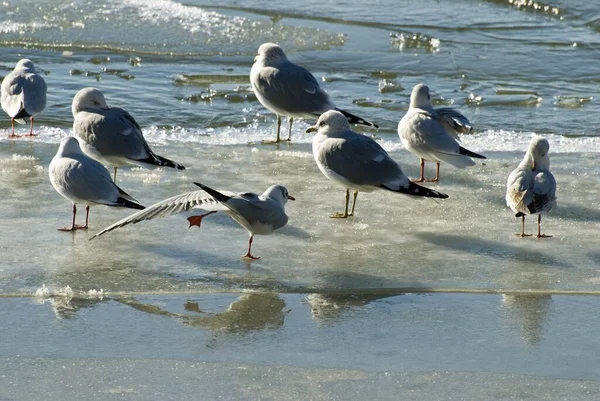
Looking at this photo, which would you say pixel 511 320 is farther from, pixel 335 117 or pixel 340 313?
pixel 335 117

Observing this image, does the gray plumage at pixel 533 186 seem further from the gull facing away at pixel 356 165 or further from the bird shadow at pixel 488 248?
the gull facing away at pixel 356 165

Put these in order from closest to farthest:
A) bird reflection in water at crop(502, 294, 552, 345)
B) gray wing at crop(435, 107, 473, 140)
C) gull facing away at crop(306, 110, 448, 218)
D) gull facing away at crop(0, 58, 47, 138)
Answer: bird reflection in water at crop(502, 294, 552, 345) < gull facing away at crop(306, 110, 448, 218) < gray wing at crop(435, 107, 473, 140) < gull facing away at crop(0, 58, 47, 138)

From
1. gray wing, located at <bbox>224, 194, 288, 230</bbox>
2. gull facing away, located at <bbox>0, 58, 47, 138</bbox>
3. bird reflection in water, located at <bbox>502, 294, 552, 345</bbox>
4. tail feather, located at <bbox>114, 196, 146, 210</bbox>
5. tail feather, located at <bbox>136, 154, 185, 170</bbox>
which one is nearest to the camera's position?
bird reflection in water, located at <bbox>502, 294, 552, 345</bbox>

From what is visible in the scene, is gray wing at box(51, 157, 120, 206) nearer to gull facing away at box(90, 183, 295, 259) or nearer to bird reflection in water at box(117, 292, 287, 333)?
gull facing away at box(90, 183, 295, 259)

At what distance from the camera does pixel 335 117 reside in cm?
754

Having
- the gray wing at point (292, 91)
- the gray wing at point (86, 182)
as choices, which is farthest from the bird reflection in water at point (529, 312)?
the gray wing at point (292, 91)

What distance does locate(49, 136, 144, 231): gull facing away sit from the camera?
21.9 ft

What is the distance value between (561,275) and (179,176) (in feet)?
10.9

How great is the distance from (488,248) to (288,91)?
3758 millimetres

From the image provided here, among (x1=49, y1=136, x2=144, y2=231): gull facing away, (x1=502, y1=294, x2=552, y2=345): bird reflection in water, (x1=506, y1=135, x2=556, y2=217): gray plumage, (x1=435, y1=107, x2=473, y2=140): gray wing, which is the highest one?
(x1=435, y1=107, x2=473, y2=140): gray wing

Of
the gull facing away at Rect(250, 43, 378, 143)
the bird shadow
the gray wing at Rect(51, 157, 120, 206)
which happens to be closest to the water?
the bird shadow

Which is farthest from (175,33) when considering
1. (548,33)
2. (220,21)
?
(548,33)

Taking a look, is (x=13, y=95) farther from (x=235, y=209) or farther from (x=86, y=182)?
(x=235, y=209)

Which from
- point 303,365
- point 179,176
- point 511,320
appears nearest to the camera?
point 303,365
